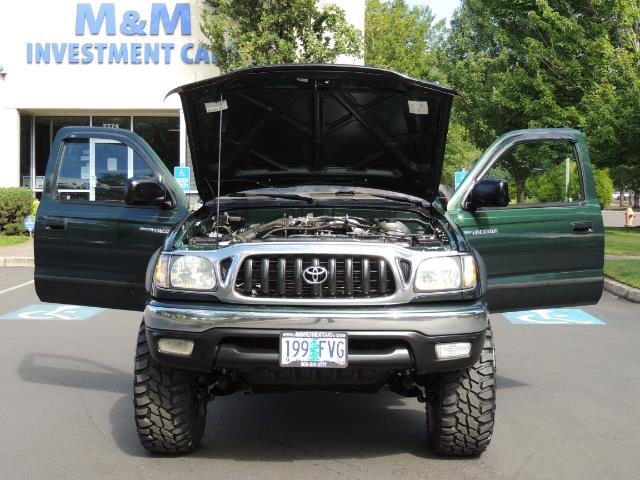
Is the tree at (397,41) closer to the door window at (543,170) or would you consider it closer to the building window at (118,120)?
the door window at (543,170)

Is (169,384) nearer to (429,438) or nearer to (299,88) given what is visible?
(429,438)

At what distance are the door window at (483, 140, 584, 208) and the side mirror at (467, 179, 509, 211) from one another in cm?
1077

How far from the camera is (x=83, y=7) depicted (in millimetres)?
22234

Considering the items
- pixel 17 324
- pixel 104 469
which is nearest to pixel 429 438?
pixel 104 469

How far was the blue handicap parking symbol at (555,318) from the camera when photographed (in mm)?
9430

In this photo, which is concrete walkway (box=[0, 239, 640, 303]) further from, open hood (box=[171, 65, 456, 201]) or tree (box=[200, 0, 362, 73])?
open hood (box=[171, 65, 456, 201])

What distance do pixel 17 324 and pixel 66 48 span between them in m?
15.3

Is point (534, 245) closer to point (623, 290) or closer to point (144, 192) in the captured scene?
point (144, 192)

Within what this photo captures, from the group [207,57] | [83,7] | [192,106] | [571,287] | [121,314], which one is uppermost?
[83,7]

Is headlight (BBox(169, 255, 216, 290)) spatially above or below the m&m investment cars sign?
below

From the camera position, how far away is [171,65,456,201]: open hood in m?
5.04

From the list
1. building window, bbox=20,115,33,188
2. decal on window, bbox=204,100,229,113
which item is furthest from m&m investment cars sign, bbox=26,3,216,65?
decal on window, bbox=204,100,229,113

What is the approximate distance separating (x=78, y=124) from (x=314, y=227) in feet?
69.8

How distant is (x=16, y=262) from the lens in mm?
15930
